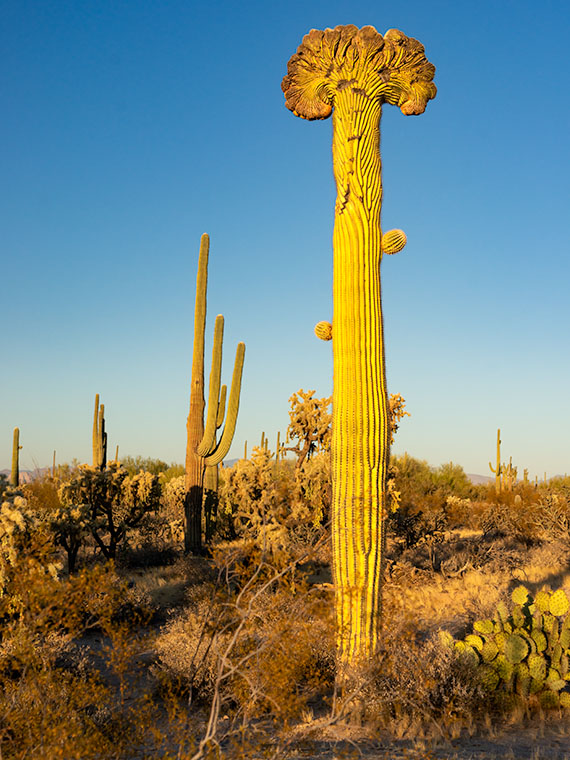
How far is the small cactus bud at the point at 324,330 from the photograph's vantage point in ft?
22.0

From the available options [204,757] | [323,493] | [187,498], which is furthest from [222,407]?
[204,757]

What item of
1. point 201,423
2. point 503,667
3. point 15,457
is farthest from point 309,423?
point 15,457

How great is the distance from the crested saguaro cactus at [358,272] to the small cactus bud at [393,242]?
11 millimetres

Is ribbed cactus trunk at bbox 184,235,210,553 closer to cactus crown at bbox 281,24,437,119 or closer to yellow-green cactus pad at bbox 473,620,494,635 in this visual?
cactus crown at bbox 281,24,437,119

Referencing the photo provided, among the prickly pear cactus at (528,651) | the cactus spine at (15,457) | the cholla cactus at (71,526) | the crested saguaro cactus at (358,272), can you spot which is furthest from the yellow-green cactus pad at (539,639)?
the cactus spine at (15,457)

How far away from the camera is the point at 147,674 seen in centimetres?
705

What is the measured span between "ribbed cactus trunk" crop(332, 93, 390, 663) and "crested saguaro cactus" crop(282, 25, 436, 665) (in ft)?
0.03

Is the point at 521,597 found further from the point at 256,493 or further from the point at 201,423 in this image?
the point at 201,423

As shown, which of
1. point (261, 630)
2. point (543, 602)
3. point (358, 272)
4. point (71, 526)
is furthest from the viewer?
point (71, 526)

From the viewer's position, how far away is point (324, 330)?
22.0 ft

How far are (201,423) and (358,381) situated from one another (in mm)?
7652

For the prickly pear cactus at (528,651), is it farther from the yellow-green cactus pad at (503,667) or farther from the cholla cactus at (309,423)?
the cholla cactus at (309,423)

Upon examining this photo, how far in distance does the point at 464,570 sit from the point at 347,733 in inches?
275

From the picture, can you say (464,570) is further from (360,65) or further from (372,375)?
(360,65)
